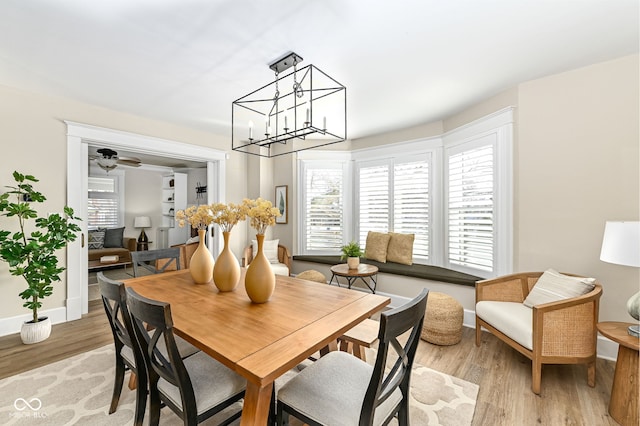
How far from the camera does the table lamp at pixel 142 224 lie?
6.64 meters

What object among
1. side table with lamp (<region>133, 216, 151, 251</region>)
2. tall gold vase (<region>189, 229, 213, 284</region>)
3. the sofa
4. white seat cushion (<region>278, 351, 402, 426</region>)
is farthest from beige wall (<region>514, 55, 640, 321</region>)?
side table with lamp (<region>133, 216, 151, 251</region>)

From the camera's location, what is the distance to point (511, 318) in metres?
2.18

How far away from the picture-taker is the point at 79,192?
3215mm

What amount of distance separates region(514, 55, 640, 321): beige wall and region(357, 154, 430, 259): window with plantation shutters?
1.27 meters

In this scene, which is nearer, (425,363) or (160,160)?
(425,363)

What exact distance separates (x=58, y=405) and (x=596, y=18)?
4.39 meters

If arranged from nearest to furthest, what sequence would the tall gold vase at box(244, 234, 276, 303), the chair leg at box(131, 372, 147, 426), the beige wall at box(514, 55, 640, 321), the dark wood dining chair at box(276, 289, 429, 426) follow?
the dark wood dining chair at box(276, 289, 429, 426) < the chair leg at box(131, 372, 147, 426) < the tall gold vase at box(244, 234, 276, 303) < the beige wall at box(514, 55, 640, 321)

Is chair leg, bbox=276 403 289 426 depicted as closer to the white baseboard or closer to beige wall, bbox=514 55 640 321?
beige wall, bbox=514 55 640 321

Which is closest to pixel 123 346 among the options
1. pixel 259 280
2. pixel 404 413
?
pixel 259 280

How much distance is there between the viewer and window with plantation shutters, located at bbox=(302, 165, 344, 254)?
465 cm

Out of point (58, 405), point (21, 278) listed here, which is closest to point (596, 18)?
point (58, 405)

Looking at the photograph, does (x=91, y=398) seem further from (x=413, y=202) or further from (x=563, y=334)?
(x=413, y=202)

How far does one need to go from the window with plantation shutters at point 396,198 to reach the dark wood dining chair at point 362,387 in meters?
2.91

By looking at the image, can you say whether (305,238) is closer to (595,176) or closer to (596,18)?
(595,176)
